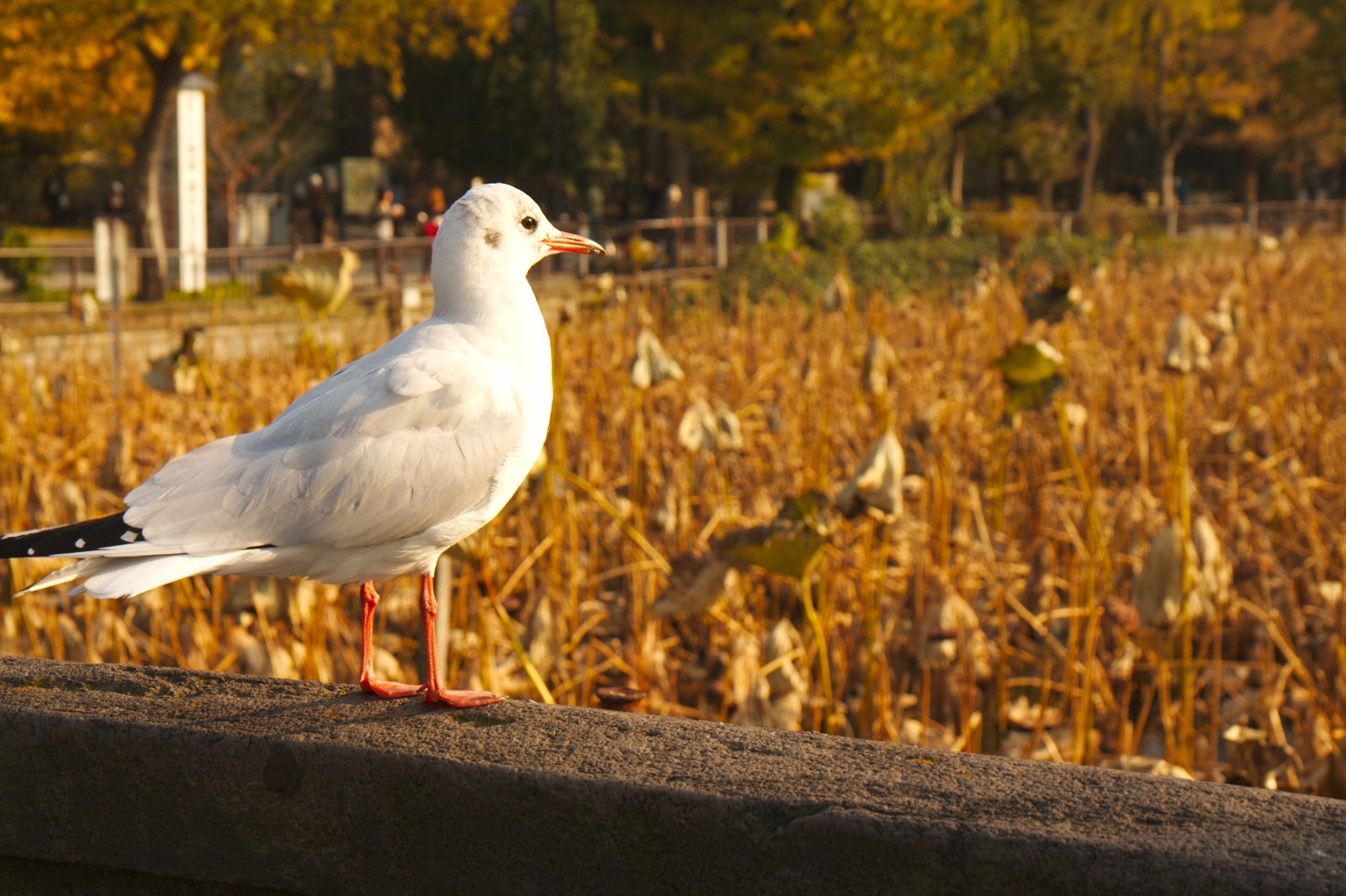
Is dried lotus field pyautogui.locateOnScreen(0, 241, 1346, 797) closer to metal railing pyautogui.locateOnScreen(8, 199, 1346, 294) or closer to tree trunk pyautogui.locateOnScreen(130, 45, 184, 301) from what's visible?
metal railing pyautogui.locateOnScreen(8, 199, 1346, 294)

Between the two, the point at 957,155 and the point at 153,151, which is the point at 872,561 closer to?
the point at 153,151

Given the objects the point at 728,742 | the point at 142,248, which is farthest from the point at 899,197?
the point at 728,742

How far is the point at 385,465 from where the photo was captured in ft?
7.61

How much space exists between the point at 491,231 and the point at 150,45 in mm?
18192

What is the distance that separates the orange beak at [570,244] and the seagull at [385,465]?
151 millimetres

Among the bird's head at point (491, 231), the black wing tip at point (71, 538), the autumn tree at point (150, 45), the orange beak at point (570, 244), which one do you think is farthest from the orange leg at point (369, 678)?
Answer: the autumn tree at point (150, 45)

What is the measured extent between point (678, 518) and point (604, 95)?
28516 mm

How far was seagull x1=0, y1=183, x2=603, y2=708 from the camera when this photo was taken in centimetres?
222

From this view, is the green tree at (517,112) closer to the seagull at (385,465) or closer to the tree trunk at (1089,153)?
the tree trunk at (1089,153)

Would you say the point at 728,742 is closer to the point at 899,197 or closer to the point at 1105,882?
the point at 1105,882

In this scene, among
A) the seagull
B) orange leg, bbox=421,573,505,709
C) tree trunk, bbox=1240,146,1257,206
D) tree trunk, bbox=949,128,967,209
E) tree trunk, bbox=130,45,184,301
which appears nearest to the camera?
the seagull

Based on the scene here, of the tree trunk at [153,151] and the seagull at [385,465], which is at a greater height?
the tree trunk at [153,151]

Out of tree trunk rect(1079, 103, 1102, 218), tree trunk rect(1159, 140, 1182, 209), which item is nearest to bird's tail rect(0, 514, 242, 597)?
tree trunk rect(1079, 103, 1102, 218)

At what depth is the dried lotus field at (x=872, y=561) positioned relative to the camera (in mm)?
3977
